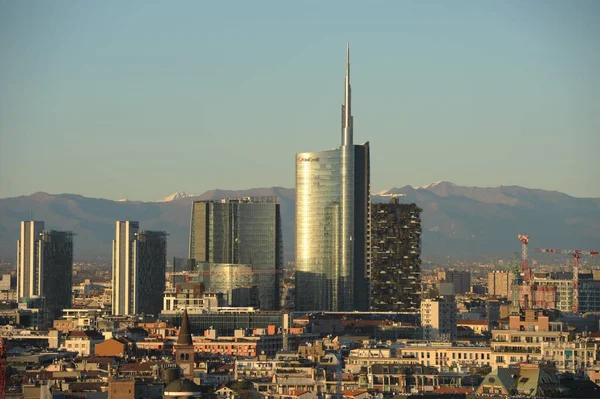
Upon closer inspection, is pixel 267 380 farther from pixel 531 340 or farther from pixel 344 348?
pixel 344 348

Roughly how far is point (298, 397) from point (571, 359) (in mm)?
22344

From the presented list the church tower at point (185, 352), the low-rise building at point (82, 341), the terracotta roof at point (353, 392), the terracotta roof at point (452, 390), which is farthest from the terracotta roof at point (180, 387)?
the low-rise building at point (82, 341)

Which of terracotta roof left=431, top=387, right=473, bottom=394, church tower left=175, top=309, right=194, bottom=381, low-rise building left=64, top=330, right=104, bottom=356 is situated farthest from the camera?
low-rise building left=64, top=330, right=104, bottom=356

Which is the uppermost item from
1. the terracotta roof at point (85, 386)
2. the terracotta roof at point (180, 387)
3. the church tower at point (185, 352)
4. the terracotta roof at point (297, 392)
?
the church tower at point (185, 352)

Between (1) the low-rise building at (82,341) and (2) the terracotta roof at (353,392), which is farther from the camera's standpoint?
(1) the low-rise building at (82,341)

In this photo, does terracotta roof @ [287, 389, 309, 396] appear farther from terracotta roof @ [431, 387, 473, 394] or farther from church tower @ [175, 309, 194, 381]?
church tower @ [175, 309, 194, 381]

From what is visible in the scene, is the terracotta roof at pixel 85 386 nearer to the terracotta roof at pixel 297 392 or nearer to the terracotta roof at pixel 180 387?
the terracotta roof at pixel 297 392

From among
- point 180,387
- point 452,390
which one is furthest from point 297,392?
point 180,387

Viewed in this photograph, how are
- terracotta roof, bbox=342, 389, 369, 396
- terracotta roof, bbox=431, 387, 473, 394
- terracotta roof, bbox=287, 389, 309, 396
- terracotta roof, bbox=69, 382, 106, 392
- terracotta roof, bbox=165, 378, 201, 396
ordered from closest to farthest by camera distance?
terracotta roof, bbox=165, 378, 201, 396, terracotta roof, bbox=431, 387, 473, 394, terracotta roof, bbox=287, 389, 309, 396, terracotta roof, bbox=69, 382, 106, 392, terracotta roof, bbox=342, 389, 369, 396

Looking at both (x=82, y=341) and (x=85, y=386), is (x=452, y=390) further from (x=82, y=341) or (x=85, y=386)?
(x=82, y=341)

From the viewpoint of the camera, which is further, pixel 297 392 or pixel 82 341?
pixel 82 341

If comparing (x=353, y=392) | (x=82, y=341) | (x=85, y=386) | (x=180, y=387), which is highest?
(x=82, y=341)

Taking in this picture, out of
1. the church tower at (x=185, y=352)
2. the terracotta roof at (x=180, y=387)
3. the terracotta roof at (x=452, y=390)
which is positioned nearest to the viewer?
the terracotta roof at (x=180, y=387)

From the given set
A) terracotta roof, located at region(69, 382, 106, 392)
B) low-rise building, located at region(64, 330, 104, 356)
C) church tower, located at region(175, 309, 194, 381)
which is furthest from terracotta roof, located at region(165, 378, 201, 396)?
low-rise building, located at region(64, 330, 104, 356)
